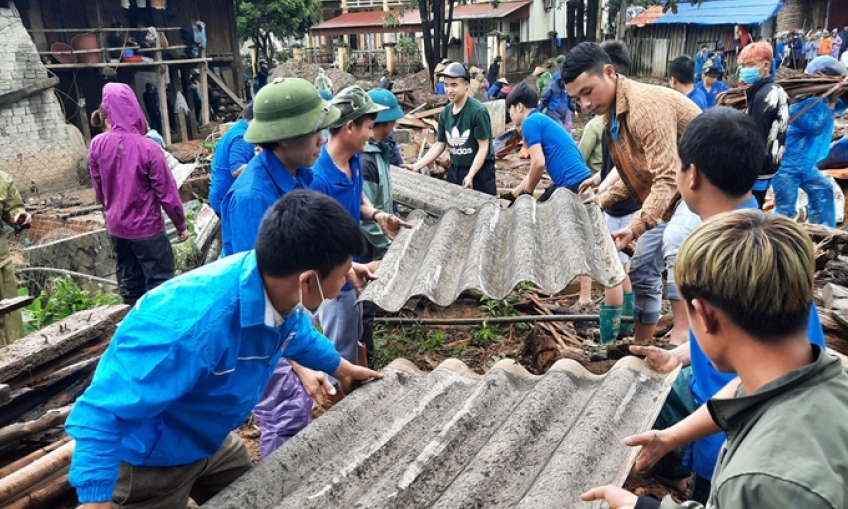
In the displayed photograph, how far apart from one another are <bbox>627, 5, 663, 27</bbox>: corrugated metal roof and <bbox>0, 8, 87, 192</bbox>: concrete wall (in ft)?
80.4

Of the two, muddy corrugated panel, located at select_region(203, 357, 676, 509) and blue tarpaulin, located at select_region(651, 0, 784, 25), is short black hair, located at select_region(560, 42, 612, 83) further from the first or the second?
blue tarpaulin, located at select_region(651, 0, 784, 25)

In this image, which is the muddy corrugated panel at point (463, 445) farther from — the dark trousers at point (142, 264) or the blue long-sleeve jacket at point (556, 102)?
the blue long-sleeve jacket at point (556, 102)

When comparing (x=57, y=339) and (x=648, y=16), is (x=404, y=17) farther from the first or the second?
(x=57, y=339)

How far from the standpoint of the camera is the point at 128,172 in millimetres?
5465

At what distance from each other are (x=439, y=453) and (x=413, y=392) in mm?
579

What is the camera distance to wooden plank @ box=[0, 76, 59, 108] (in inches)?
558

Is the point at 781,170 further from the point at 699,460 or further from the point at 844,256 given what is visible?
the point at 699,460

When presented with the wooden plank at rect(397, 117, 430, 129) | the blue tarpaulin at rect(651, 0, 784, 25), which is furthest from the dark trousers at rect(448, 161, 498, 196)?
the blue tarpaulin at rect(651, 0, 784, 25)

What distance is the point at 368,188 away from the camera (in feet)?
16.4

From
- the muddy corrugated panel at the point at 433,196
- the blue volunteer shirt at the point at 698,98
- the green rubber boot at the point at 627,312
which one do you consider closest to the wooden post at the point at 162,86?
the muddy corrugated panel at the point at 433,196

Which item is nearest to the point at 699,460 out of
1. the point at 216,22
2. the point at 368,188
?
the point at 368,188

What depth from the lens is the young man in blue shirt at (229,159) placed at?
5492mm

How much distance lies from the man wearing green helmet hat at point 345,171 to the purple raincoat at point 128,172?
7.15ft

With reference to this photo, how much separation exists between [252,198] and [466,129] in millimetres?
3789
